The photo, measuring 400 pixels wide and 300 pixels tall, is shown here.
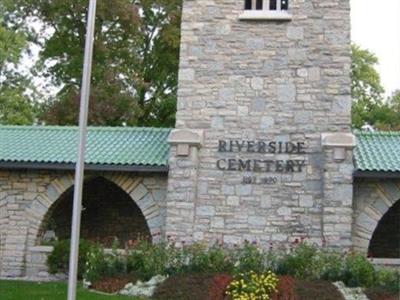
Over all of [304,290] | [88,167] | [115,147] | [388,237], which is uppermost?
[115,147]

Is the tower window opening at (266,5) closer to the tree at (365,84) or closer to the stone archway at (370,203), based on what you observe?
the stone archway at (370,203)

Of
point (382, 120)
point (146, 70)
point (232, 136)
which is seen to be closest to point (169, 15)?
point (146, 70)

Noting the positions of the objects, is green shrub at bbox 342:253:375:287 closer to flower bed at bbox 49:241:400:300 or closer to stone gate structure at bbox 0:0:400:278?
flower bed at bbox 49:241:400:300

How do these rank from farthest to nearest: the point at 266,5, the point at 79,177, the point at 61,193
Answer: the point at 61,193
the point at 266,5
the point at 79,177

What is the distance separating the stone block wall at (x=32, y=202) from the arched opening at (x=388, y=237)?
17.4ft

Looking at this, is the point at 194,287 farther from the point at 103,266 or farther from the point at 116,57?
the point at 116,57

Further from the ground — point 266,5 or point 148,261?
point 266,5

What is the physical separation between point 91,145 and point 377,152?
244 inches

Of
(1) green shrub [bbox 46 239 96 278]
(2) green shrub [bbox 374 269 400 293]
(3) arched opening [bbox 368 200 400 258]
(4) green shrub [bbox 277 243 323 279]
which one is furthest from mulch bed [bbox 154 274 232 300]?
(3) arched opening [bbox 368 200 400 258]

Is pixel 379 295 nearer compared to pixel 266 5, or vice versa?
pixel 379 295

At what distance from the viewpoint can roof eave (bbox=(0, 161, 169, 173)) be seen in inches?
569

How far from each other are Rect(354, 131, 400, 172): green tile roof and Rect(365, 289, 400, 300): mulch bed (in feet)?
9.63

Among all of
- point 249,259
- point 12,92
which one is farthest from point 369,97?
point 249,259

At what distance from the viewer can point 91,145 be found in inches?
619
